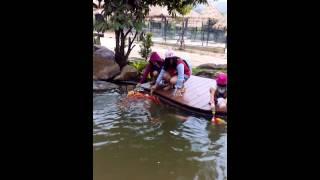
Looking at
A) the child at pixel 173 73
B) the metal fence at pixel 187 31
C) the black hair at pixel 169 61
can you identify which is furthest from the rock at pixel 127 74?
the metal fence at pixel 187 31

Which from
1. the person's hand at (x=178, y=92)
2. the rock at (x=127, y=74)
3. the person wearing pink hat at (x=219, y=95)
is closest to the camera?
the person wearing pink hat at (x=219, y=95)

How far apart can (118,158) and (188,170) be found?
3.26 ft

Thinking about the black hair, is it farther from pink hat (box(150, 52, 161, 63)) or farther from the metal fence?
the metal fence

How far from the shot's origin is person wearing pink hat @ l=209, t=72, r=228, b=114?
6088 millimetres

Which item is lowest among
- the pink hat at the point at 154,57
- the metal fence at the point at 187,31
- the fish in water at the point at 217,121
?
the fish in water at the point at 217,121

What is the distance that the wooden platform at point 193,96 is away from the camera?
653 centimetres

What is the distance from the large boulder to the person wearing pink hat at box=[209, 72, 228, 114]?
152 inches

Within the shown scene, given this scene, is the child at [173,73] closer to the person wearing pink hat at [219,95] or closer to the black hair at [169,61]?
the black hair at [169,61]

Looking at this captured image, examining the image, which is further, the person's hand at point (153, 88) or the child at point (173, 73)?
the person's hand at point (153, 88)

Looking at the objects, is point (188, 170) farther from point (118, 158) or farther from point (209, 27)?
point (209, 27)

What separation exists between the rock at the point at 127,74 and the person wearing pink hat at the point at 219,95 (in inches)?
138
